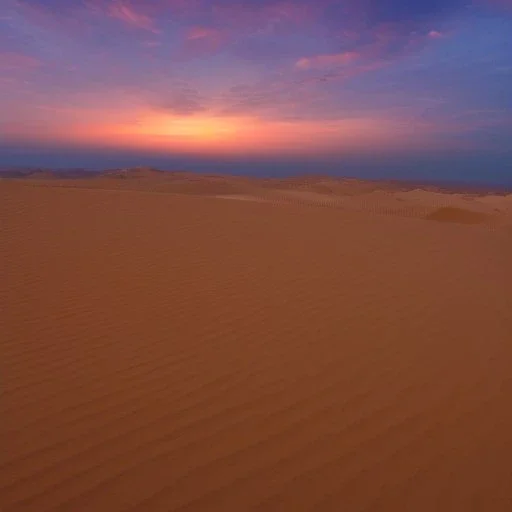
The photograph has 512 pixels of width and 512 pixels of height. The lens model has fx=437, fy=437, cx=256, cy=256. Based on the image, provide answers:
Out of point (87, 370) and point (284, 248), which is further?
point (284, 248)

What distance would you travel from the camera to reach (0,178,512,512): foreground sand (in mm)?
2535

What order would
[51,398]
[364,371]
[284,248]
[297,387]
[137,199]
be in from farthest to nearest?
[137,199] < [284,248] < [364,371] < [297,387] < [51,398]

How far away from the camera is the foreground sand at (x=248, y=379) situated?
2535 mm

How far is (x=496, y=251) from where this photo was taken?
893 cm

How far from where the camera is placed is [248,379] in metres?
3.54

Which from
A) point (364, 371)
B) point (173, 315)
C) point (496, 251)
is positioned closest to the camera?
point (364, 371)

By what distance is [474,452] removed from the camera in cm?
284

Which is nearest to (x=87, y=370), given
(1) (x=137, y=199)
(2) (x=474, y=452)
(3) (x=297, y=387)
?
(3) (x=297, y=387)

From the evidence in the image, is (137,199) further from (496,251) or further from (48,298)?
(496,251)

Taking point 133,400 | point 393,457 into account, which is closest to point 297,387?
point 393,457

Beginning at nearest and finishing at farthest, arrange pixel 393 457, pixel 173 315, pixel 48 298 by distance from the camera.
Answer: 1. pixel 393 457
2. pixel 173 315
3. pixel 48 298

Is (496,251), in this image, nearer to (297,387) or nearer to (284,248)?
(284,248)

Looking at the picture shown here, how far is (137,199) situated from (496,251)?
8.71m

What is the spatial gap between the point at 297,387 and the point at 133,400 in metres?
1.25
